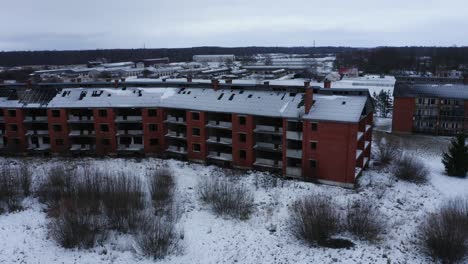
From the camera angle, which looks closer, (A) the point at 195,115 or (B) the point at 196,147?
(A) the point at 195,115

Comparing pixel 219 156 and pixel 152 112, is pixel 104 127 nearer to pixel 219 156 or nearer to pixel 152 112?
pixel 152 112

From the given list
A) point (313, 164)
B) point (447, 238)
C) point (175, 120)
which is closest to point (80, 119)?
point (175, 120)

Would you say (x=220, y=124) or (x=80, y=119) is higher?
(x=80, y=119)

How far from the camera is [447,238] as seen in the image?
27.8m

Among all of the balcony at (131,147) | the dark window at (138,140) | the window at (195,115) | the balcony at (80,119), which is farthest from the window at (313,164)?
the balcony at (80,119)

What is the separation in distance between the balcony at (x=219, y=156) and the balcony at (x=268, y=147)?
4371 mm

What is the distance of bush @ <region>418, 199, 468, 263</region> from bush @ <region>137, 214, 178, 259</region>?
2003 cm

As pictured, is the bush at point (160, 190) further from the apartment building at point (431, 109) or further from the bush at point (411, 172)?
the apartment building at point (431, 109)

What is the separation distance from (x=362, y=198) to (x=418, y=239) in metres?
8.98

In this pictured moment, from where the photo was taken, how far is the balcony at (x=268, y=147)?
4800cm

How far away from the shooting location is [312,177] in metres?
45.2

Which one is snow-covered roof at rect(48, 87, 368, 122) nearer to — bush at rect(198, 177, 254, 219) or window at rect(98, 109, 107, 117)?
window at rect(98, 109, 107, 117)

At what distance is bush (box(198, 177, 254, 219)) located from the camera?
1421 inches

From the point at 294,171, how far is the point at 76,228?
84.7ft
